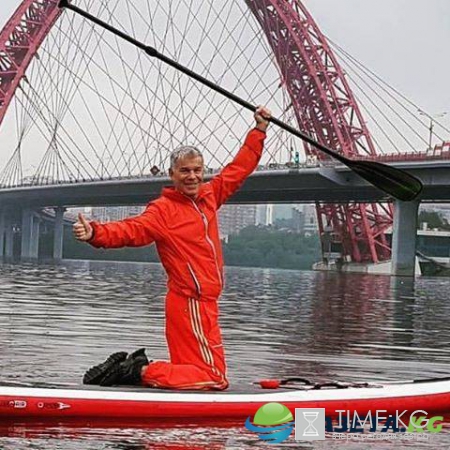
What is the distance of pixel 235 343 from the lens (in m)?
17.9

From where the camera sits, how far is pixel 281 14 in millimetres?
76562

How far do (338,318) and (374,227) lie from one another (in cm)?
5858

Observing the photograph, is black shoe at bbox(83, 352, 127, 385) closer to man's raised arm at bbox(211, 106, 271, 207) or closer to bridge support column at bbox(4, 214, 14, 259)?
man's raised arm at bbox(211, 106, 271, 207)

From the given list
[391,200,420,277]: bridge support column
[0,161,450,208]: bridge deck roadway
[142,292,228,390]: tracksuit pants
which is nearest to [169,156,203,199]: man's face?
[142,292,228,390]: tracksuit pants

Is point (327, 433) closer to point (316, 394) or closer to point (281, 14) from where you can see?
point (316, 394)

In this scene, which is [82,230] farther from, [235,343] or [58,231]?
[58,231]

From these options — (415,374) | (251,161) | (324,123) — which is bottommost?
(415,374)

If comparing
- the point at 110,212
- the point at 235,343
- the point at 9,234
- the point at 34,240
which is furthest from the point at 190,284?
the point at 9,234

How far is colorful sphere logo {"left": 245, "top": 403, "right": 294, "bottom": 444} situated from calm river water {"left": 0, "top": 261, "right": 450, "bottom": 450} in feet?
0.34

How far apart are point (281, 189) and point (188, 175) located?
212ft

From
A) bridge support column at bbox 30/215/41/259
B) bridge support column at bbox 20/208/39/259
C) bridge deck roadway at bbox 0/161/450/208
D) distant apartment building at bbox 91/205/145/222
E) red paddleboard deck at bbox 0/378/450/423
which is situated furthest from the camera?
bridge support column at bbox 30/215/41/259

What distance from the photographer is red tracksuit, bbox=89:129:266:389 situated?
8.57m

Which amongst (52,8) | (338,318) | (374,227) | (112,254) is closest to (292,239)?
(112,254)

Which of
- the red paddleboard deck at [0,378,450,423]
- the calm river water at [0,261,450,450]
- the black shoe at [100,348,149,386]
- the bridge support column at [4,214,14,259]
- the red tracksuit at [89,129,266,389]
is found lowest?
the calm river water at [0,261,450,450]
